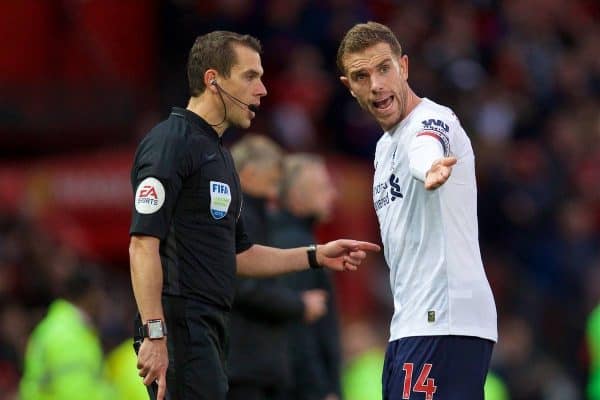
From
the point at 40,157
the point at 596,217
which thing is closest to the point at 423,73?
the point at 596,217

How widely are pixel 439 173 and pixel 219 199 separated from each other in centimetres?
115

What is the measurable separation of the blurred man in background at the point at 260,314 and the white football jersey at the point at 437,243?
172 centimetres

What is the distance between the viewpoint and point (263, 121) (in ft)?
51.5

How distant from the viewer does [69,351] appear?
9859 mm

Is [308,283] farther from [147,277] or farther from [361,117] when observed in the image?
[361,117]

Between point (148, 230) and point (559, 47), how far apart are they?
12.7 meters

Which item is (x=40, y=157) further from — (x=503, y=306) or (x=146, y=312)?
(x=146, y=312)

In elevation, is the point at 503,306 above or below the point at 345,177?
below

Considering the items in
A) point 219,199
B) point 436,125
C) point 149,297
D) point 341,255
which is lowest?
point 149,297

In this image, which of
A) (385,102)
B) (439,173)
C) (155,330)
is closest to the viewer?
(439,173)

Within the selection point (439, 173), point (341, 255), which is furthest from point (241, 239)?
point (439, 173)

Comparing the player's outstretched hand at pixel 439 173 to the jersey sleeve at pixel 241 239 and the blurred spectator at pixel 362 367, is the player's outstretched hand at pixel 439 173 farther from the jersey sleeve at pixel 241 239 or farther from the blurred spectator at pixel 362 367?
the blurred spectator at pixel 362 367

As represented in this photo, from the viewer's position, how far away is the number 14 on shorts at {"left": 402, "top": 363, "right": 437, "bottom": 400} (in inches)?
250

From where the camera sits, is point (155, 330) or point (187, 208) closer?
point (155, 330)
